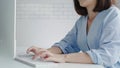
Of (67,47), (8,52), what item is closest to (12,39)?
Answer: (8,52)

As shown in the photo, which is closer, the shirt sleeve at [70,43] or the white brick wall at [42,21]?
the shirt sleeve at [70,43]

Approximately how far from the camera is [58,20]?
2.08 m

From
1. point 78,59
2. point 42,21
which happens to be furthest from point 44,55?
point 42,21

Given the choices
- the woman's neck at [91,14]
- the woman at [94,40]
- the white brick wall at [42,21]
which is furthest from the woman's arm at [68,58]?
the white brick wall at [42,21]

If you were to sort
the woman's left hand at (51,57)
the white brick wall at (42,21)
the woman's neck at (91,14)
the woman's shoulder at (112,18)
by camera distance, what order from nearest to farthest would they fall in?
1. the woman's left hand at (51,57)
2. the woman's shoulder at (112,18)
3. the woman's neck at (91,14)
4. the white brick wall at (42,21)

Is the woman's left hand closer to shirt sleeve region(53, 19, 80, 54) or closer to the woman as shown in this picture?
the woman

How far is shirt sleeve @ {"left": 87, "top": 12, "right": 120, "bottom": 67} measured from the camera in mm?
918

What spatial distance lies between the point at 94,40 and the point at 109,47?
15 cm

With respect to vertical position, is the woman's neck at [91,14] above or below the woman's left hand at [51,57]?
above

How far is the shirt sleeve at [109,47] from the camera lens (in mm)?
918

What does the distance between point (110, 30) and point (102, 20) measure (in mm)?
87

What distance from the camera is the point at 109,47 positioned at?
95cm

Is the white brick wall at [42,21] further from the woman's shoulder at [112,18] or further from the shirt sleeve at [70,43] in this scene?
the woman's shoulder at [112,18]

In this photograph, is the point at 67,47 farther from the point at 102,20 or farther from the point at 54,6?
the point at 54,6
